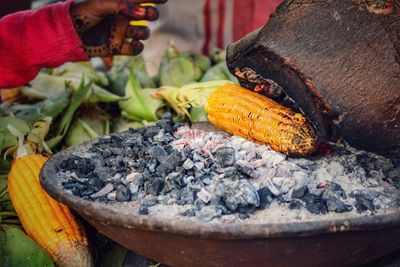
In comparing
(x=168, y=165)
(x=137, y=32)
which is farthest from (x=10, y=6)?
(x=168, y=165)

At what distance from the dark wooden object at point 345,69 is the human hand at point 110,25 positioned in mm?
1036

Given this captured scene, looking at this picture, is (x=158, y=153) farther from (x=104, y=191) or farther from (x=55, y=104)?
(x=55, y=104)

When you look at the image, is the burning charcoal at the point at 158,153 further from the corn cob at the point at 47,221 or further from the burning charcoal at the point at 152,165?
the corn cob at the point at 47,221

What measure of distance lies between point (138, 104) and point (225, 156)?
4.24ft

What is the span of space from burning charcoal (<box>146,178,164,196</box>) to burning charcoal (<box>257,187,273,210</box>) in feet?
1.16

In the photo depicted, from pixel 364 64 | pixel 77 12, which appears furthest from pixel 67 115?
pixel 364 64

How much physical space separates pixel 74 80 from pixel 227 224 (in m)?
2.24

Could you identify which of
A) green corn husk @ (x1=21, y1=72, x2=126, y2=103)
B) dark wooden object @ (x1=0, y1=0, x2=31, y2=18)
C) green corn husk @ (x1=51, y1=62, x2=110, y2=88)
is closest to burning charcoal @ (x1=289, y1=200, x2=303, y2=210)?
green corn husk @ (x1=21, y1=72, x2=126, y2=103)

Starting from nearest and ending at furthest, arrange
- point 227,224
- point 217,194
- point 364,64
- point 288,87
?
point 227,224 → point 217,194 → point 364,64 → point 288,87

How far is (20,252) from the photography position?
2133 millimetres

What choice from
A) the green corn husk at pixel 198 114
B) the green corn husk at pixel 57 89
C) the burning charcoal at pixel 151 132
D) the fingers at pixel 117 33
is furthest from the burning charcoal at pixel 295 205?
the green corn husk at pixel 57 89

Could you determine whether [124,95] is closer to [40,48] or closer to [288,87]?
[40,48]

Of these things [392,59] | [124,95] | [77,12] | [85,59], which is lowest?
[124,95]

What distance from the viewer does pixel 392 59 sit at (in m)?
1.97
